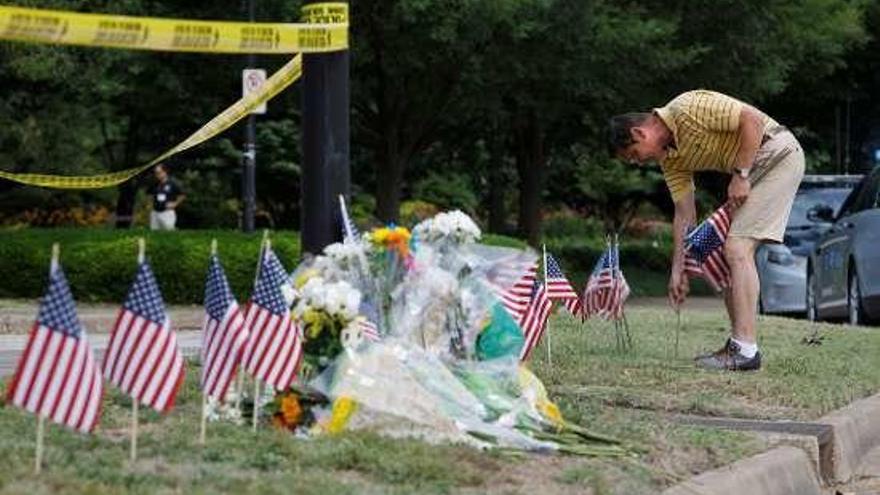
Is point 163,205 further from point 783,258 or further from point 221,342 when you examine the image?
point 221,342

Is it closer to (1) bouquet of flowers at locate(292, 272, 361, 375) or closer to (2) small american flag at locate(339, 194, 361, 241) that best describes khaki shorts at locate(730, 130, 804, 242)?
(2) small american flag at locate(339, 194, 361, 241)

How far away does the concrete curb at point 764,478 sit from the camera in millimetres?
6203

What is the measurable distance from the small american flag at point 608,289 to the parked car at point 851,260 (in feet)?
17.2

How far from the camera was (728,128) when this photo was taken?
9.42 m

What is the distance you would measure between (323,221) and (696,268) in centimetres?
291

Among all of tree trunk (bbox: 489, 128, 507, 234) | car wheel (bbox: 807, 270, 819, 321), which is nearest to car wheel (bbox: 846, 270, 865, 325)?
car wheel (bbox: 807, 270, 819, 321)

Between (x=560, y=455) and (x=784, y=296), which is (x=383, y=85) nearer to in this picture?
(x=784, y=296)

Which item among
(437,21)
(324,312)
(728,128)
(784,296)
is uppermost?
(437,21)

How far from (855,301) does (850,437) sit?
8.44m

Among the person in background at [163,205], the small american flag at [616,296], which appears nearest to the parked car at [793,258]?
the small american flag at [616,296]

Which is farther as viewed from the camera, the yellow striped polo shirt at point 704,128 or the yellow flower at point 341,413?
the yellow striped polo shirt at point 704,128

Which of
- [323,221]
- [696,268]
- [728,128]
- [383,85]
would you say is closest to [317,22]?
[323,221]

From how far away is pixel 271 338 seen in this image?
6.44 meters

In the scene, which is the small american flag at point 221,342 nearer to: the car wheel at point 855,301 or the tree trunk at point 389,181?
the car wheel at point 855,301
